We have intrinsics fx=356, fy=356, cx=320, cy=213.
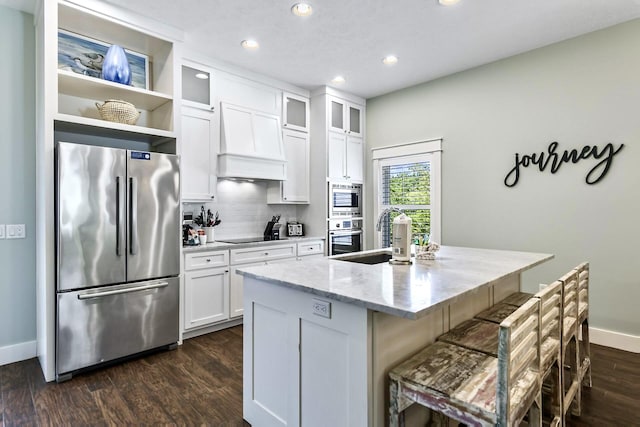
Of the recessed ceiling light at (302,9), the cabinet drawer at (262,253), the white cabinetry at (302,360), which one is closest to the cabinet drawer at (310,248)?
the cabinet drawer at (262,253)

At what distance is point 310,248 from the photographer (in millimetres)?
4520

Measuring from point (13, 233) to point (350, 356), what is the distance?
3.02 metres

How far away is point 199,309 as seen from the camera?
11.4 ft

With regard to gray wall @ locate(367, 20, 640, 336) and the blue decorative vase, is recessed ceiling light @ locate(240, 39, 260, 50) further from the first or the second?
gray wall @ locate(367, 20, 640, 336)

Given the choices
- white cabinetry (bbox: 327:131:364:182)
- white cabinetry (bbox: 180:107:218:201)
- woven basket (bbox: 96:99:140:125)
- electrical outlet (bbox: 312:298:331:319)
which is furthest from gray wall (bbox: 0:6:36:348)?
white cabinetry (bbox: 327:131:364:182)

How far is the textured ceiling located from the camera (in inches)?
113

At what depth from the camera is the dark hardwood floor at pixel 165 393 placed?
212cm

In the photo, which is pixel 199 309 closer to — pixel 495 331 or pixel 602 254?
pixel 495 331

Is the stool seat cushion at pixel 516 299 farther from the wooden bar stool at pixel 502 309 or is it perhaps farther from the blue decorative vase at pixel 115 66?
the blue decorative vase at pixel 115 66

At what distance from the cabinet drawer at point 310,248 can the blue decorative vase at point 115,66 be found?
2.51m

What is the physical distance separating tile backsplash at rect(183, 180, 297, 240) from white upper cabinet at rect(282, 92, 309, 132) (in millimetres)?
861

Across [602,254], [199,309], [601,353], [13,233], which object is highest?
[13,233]

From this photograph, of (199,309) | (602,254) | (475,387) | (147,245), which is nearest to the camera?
(475,387)

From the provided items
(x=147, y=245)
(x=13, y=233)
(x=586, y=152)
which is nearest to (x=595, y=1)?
(x=586, y=152)
